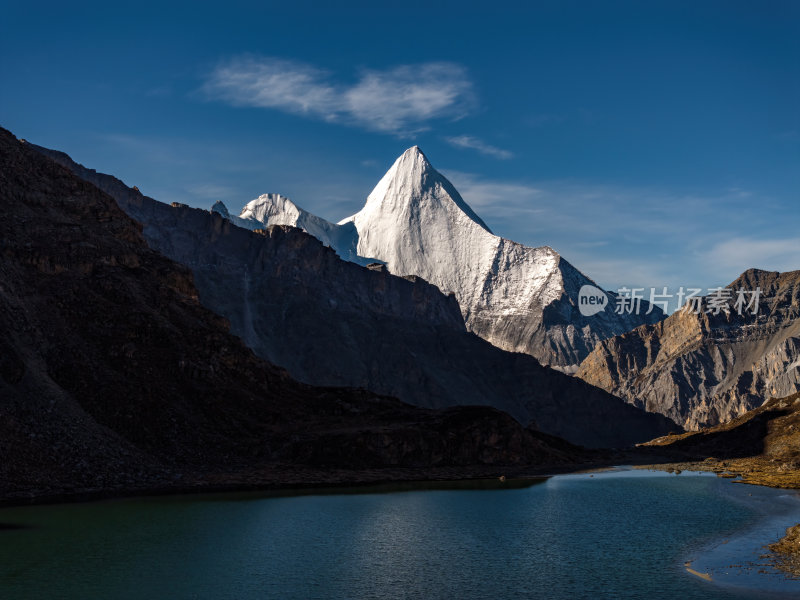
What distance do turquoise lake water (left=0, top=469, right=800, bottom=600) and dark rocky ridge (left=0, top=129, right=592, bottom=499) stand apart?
580 inches

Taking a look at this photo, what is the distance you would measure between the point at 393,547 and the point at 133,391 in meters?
66.1

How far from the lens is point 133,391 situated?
11950 centimetres

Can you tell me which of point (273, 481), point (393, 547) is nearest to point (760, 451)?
point (273, 481)

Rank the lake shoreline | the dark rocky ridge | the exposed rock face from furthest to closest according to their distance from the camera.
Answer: the exposed rock face
the dark rocky ridge
the lake shoreline

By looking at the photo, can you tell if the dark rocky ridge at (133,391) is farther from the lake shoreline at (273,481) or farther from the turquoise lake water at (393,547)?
the turquoise lake water at (393,547)

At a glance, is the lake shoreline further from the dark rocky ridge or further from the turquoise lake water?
the turquoise lake water

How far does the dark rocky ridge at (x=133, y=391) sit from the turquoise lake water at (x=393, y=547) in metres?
14.7

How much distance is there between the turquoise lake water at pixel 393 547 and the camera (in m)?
50.6

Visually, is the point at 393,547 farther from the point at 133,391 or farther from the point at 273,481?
the point at 133,391

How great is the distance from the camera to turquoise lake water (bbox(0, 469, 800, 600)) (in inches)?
1992

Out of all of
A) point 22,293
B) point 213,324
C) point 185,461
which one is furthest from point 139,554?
point 213,324

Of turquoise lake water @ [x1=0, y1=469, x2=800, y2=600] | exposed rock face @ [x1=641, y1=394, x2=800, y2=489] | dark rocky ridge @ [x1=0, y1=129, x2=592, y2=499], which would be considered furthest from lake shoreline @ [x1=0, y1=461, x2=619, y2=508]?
exposed rock face @ [x1=641, y1=394, x2=800, y2=489]

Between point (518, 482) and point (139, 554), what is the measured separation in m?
78.3

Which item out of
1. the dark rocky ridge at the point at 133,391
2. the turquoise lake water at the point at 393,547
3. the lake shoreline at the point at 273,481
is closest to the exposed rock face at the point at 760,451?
the lake shoreline at the point at 273,481
